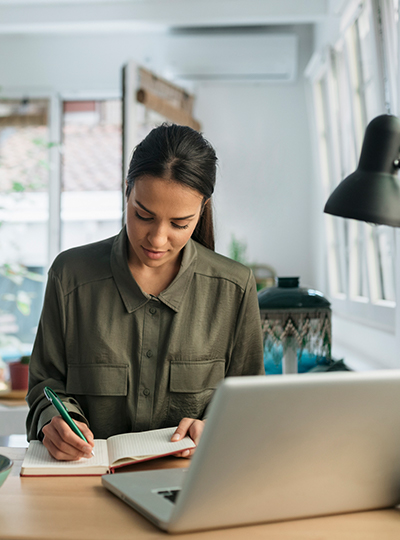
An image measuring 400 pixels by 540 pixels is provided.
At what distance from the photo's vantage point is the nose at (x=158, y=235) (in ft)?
3.66

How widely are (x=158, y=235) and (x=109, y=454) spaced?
0.42 m

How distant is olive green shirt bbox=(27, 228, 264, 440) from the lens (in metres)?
1.20

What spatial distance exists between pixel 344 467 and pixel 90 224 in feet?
12.6

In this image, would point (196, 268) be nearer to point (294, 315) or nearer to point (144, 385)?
point (144, 385)

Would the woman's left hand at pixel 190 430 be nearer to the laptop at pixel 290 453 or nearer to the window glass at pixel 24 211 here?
the laptop at pixel 290 453

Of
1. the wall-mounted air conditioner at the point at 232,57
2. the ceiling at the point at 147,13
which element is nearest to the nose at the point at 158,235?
the ceiling at the point at 147,13

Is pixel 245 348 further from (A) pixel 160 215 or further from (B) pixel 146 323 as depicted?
(A) pixel 160 215

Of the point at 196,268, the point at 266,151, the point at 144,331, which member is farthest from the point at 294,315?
the point at 266,151

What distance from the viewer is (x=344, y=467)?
648mm

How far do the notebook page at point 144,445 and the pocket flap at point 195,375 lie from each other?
18cm

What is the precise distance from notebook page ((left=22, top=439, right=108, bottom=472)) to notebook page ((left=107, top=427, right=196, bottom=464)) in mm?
15

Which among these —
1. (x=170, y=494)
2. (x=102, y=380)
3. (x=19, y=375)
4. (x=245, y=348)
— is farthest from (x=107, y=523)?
(x=19, y=375)

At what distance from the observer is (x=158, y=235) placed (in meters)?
1.12

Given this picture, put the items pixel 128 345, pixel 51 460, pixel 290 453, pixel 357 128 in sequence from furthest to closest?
pixel 357 128 < pixel 128 345 < pixel 51 460 < pixel 290 453
